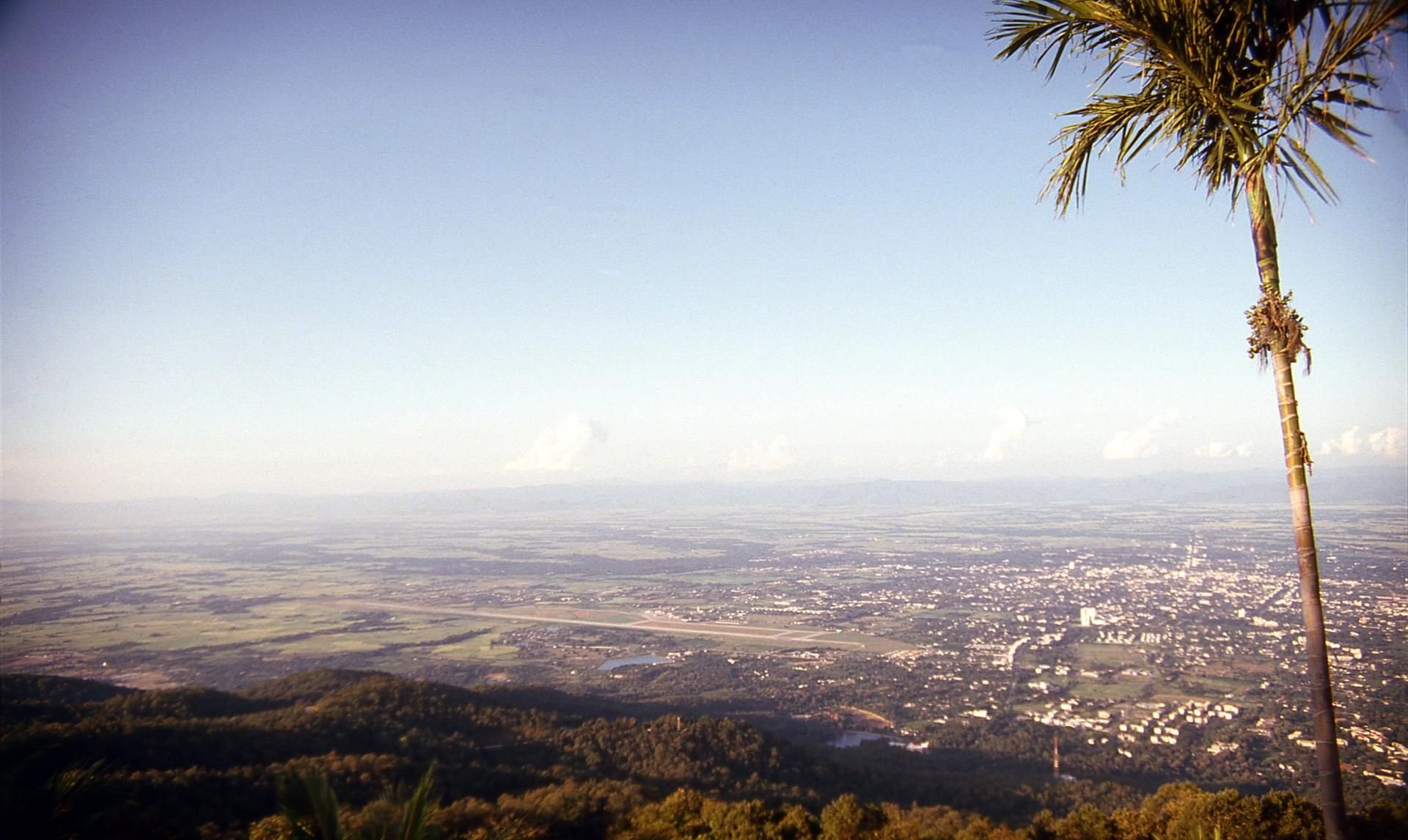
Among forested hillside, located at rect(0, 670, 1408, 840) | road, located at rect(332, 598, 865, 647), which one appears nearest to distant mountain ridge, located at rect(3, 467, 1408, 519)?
road, located at rect(332, 598, 865, 647)

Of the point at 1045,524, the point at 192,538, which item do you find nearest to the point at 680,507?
the point at 1045,524

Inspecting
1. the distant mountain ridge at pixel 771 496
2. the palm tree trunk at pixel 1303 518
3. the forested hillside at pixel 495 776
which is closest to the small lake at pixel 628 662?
the forested hillside at pixel 495 776

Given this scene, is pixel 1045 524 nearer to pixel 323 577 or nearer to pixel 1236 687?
pixel 1236 687

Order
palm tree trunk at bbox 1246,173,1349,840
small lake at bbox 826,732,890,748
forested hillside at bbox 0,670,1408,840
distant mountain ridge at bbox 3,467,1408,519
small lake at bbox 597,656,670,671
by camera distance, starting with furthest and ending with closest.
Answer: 1. distant mountain ridge at bbox 3,467,1408,519
2. small lake at bbox 597,656,670,671
3. small lake at bbox 826,732,890,748
4. forested hillside at bbox 0,670,1408,840
5. palm tree trunk at bbox 1246,173,1349,840

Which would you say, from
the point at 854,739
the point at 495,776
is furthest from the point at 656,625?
the point at 495,776

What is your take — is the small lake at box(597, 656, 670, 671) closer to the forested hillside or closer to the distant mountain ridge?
the forested hillside

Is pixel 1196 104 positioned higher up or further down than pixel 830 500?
higher up

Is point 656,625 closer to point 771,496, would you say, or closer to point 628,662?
point 628,662
